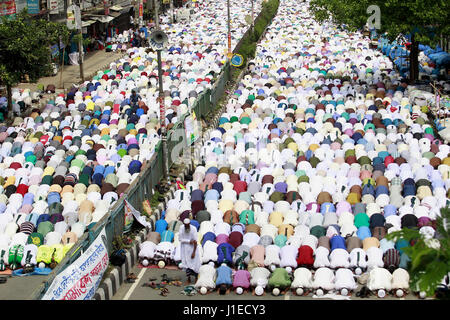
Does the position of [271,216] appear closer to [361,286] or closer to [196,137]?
[361,286]

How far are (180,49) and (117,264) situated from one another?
29781mm

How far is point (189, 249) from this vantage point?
14641 millimetres

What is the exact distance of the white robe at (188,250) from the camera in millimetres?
14523

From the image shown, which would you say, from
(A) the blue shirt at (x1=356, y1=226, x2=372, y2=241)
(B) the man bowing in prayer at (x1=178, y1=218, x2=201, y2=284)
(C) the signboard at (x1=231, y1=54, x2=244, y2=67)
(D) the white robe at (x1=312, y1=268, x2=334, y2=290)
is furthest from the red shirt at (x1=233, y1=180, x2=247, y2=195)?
(C) the signboard at (x1=231, y1=54, x2=244, y2=67)

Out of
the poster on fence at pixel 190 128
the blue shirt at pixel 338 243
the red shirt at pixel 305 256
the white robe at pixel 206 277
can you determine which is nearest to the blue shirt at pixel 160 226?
the white robe at pixel 206 277

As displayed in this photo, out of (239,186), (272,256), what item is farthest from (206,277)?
(239,186)

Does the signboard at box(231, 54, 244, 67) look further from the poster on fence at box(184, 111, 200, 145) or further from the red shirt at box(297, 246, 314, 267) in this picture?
the red shirt at box(297, 246, 314, 267)

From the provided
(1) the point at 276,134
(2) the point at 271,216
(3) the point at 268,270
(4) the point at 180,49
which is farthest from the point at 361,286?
(4) the point at 180,49

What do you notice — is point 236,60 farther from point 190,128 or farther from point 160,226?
point 160,226

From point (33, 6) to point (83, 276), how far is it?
26789 millimetres

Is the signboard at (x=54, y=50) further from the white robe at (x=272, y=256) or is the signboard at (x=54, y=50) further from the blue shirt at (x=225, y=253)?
the white robe at (x=272, y=256)

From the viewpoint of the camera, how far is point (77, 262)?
13156 mm

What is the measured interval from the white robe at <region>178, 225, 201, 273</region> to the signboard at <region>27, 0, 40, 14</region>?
25399mm

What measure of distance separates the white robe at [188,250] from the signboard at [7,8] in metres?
21.9
